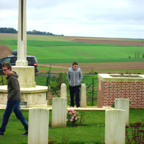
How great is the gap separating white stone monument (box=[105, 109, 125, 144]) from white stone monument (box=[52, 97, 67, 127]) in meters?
1.90

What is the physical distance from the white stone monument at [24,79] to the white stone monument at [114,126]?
5.98 meters

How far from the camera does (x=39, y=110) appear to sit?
6242 millimetres

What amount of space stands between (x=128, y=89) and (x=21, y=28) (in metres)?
4.57

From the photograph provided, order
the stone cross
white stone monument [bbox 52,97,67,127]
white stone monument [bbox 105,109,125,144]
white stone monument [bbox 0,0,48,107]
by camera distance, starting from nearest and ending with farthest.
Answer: white stone monument [bbox 105,109,125,144], white stone monument [bbox 52,97,67,127], white stone monument [bbox 0,0,48,107], the stone cross

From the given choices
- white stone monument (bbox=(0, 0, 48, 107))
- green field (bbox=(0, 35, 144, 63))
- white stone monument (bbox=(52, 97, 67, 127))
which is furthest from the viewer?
green field (bbox=(0, 35, 144, 63))

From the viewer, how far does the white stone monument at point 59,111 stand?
25.8 feet

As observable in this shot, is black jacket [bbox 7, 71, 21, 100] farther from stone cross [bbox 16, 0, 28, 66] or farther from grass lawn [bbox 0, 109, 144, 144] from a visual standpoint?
stone cross [bbox 16, 0, 28, 66]

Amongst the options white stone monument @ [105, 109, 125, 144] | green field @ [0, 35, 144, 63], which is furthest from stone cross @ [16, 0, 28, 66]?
green field @ [0, 35, 144, 63]

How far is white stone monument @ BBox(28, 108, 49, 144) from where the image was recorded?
624 cm

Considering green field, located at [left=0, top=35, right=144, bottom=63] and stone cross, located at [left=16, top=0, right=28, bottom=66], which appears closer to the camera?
stone cross, located at [left=16, top=0, right=28, bottom=66]

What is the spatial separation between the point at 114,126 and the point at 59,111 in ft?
6.68

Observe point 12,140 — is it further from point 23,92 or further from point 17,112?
point 23,92

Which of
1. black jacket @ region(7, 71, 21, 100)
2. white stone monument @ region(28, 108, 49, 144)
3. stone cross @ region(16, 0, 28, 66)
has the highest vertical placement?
stone cross @ region(16, 0, 28, 66)

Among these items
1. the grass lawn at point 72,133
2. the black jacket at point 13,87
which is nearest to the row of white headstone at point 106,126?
the grass lawn at point 72,133
